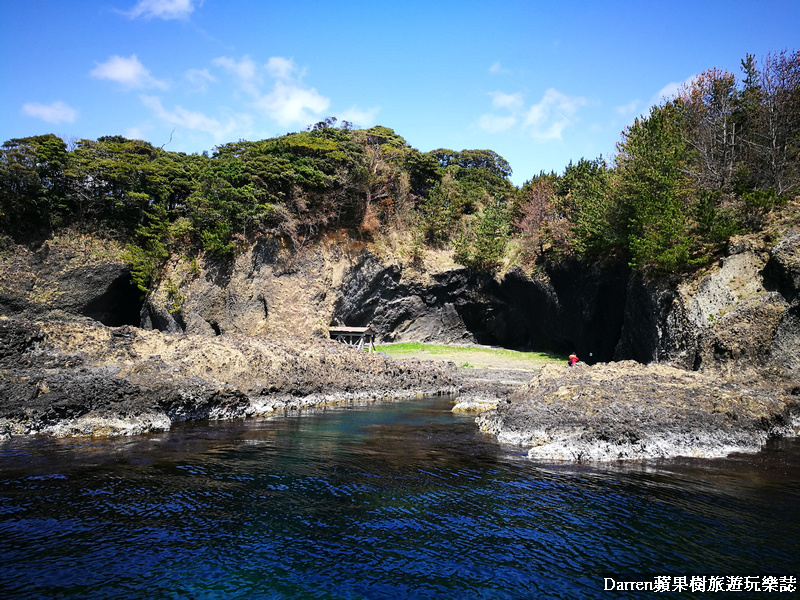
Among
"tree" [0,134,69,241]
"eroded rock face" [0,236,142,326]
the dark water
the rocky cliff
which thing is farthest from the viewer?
"tree" [0,134,69,241]

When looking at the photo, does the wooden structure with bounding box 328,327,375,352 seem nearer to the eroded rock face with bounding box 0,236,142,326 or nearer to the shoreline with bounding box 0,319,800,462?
the shoreline with bounding box 0,319,800,462

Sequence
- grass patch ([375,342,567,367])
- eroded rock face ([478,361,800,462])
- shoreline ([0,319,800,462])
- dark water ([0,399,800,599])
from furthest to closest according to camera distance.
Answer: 1. grass patch ([375,342,567,367])
2. shoreline ([0,319,800,462])
3. eroded rock face ([478,361,800,462])
4. dark water ([0,399,800,599])

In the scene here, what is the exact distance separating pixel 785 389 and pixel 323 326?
2756 centimetres

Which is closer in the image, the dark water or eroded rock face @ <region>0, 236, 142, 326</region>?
the dark water

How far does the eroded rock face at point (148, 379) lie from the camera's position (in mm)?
13945

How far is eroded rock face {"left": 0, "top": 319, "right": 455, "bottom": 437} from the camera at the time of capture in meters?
13.9

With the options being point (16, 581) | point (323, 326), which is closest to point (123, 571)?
point (16, 581)

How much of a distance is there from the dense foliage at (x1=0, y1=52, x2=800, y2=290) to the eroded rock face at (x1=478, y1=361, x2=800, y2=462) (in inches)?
389

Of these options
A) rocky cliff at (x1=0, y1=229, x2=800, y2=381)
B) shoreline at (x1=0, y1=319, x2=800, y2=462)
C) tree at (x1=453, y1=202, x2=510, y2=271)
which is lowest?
shoreline at (x1=0, y1=319, x2=800, y2=462)

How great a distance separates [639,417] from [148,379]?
1507 centimetres

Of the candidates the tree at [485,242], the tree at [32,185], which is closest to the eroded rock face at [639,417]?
the tree at [485,242]

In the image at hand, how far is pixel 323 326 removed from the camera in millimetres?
36844

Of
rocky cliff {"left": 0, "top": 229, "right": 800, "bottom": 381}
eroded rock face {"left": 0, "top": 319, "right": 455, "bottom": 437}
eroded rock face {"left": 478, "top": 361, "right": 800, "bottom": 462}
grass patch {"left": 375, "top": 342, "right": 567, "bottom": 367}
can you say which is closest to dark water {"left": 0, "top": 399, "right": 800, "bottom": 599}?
eroded rock face {"left": 478, "top": 361, "right": 800, "bottom": 462}

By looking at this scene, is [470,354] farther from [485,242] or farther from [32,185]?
[32,185]
